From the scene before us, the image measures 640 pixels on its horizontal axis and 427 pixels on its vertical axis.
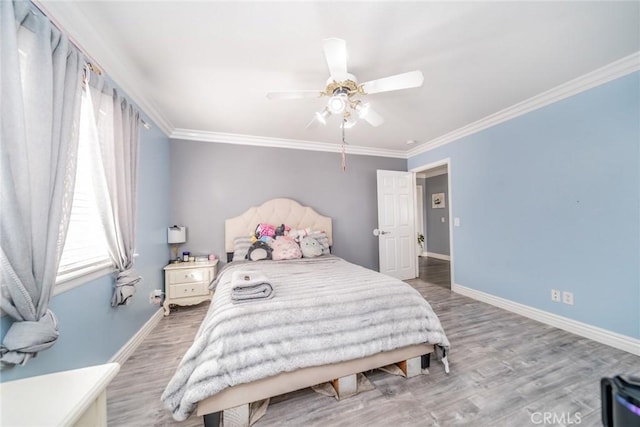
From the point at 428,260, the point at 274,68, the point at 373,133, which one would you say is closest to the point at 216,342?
the point at 274,68

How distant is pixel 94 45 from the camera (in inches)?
63.4

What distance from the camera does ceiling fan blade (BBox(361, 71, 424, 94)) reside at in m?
1.57

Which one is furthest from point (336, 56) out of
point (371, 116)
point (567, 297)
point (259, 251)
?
point (567, 297)

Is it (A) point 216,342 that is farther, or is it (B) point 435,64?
(B) point 435,64

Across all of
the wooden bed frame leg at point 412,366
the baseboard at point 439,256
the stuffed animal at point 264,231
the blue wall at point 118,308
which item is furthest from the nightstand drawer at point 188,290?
the baseboard at point 439,256

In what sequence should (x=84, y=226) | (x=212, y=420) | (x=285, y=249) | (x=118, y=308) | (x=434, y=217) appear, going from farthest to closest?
(x=434, y=217) < (x=285, y=249) < (x=118, y=308) < (x=84, y=226) < (x=212, y=420)

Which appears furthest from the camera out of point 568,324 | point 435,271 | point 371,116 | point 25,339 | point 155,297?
point 435,271

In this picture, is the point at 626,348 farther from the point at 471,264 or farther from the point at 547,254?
the point at 471,264

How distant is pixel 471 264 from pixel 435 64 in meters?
2.82

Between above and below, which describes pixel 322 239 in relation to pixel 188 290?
above

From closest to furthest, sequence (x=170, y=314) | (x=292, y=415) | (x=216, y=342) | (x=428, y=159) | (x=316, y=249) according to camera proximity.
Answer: (x=216, y=342)
(x=292, y=415)
(x=170, y=314)
(x=316, y=249)
(x=428, y=159)

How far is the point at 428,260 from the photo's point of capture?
243 inches

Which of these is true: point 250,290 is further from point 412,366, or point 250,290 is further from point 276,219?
point 276,219

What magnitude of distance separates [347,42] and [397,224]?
10.5ft
